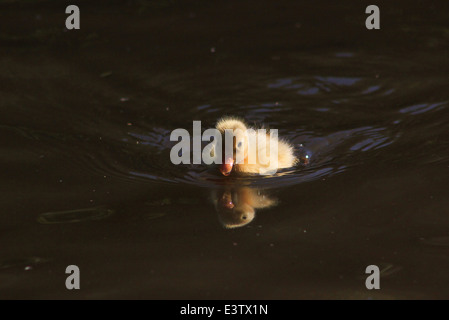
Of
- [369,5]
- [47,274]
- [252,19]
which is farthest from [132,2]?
[47,274]

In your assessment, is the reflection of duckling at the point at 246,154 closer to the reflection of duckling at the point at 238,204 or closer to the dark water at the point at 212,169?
the dark water at the point at 212,169

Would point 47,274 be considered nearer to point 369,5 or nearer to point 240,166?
point 240,166

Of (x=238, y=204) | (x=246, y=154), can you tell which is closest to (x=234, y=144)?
(x=246, y=154)

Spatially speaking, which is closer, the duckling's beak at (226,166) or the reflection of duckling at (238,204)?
the reflection of duckling at (238,204)

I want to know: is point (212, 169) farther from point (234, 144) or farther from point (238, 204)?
point (238, 204)

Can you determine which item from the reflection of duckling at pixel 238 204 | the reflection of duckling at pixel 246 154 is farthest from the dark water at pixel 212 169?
the reflection of duckling at pixel 246 154

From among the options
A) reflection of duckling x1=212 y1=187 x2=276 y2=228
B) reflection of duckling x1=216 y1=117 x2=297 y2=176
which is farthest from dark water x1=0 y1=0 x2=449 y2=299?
reflection of duckling x1=216 y1=117 x2=297 y2=176
